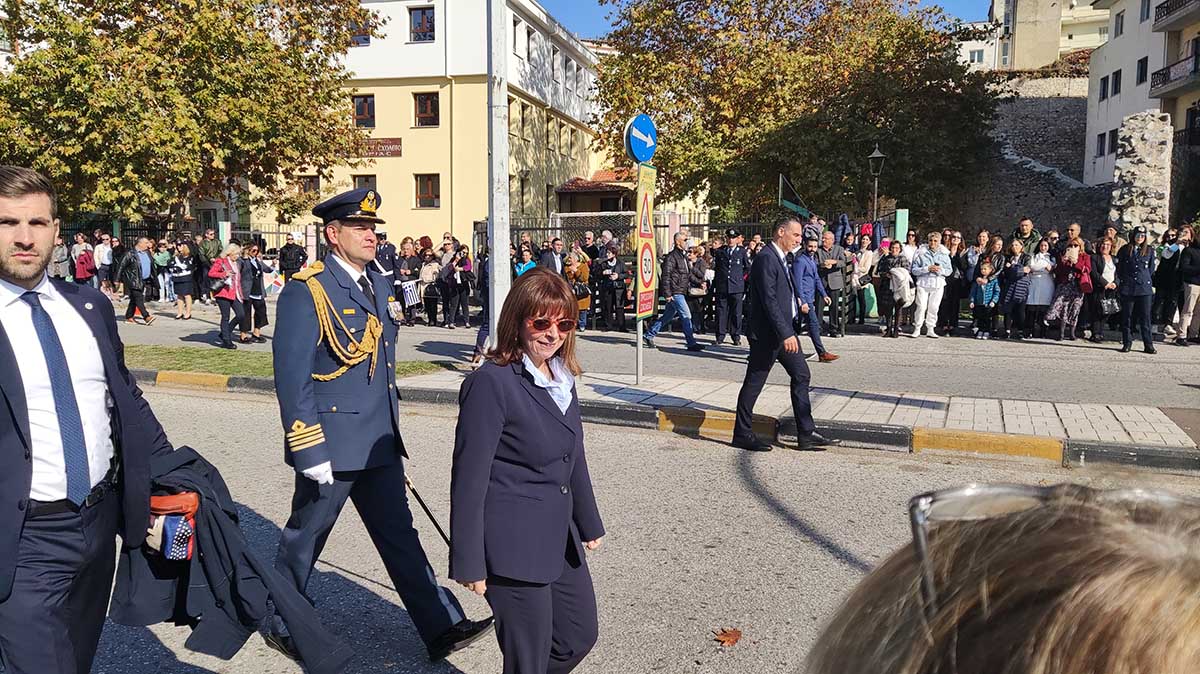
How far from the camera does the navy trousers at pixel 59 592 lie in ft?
7.72

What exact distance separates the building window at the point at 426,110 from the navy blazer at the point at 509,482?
3374 cm

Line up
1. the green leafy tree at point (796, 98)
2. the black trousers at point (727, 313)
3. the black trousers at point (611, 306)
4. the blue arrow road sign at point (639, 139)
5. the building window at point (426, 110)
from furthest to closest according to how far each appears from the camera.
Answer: the building window at point (426, 110) < the green leafy tree at point (796, 98) < the black trousers at point (611, 306) < the black trousers at point (727, 313) < the blue arrow road sign at point (639, 139)

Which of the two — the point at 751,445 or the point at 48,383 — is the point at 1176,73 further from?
the point at 48,383

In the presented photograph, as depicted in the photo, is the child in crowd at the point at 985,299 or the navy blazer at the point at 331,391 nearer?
the navy blazer at the point at 331,391

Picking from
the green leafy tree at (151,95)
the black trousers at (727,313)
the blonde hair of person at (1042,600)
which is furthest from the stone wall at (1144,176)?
the blonde hair of person at (1042,600)

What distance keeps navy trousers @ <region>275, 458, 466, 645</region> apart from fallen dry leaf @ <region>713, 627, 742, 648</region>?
1146 mm

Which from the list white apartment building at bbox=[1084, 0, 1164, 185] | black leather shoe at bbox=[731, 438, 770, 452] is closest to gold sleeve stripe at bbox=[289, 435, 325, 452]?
black leather shoe at bbox=[731, 438, 770, 452]

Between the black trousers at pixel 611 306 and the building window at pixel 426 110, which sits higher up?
the building window at pixel 426 110

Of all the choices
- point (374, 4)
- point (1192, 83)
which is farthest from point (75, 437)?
point (1192, 83)

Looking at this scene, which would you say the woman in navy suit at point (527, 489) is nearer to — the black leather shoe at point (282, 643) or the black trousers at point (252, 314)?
the black leather shoe at point (282, 643)

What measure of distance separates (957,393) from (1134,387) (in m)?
2.23

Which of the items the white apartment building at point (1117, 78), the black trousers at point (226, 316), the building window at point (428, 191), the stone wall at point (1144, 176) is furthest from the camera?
the white apartment building at point (1117, 78)

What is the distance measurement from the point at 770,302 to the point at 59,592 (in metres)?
5.63

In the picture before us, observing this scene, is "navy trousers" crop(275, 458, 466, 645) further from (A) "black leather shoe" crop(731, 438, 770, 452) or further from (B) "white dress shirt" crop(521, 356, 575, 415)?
(A) "black leather shoe" crop(731, 438, 770, 452)
